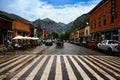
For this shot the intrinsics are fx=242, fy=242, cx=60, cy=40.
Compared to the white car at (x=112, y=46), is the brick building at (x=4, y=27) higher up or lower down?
higher up

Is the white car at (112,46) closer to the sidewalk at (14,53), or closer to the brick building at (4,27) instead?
the sidewalk at (14,53)

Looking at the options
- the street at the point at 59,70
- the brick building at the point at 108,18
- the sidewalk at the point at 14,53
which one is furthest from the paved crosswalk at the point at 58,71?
the brick building at the point at 108,18

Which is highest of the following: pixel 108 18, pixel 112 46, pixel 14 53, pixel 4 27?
pixel 108 18

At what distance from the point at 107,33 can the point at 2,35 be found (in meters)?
20.4

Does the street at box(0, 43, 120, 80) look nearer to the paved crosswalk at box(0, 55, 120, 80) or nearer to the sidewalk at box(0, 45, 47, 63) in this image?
the paved crosswalk at box(0, 55, 120, 80)

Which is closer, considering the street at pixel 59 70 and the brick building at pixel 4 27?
the street at pixel 59 70

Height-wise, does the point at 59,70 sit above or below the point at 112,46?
below

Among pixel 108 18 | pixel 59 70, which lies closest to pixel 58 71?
pixel 59 70

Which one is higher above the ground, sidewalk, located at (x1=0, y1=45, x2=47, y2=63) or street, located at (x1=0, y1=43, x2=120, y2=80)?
street, located at (x1=0, y1=43, x2=120, y2=80)

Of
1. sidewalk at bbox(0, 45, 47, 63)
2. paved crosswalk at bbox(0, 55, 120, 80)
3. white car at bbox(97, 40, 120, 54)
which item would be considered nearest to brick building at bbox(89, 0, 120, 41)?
white car at bbox(97, 40, 120, 54)

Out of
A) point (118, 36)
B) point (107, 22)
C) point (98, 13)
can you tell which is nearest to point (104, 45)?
point (118, 36)

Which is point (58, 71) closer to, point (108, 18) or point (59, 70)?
point (59, 70)

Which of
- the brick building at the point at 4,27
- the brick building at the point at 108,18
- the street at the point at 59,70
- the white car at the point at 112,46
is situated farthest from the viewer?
the brick building at the point at 4,27

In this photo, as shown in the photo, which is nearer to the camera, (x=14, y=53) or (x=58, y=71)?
(x=58, y=71)
